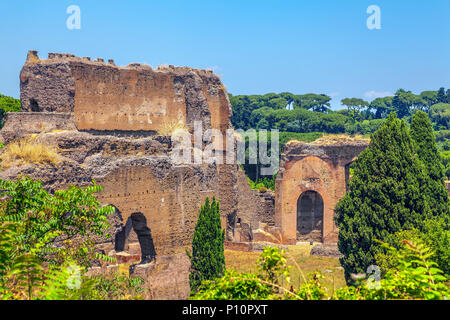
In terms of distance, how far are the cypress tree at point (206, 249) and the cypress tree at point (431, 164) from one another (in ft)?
25.3

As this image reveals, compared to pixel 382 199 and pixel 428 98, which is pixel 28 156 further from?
pixel 428 98

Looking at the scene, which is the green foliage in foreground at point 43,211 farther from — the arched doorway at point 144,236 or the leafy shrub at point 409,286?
the arched doorway at point 144,236

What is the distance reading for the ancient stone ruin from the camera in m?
15.5

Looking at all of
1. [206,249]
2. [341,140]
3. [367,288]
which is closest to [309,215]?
[341,140]

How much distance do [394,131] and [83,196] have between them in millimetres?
12930

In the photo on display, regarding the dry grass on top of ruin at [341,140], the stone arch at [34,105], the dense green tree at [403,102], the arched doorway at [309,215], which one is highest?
the dense green tree at [403,102]

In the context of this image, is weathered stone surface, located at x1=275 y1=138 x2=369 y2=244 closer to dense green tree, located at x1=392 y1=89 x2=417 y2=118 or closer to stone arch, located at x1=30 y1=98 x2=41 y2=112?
stone arch, located at x1=30 y1=98 x2=41 y2=112

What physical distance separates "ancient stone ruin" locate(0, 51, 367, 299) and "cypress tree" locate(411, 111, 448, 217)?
4.81m

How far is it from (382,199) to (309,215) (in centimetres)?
1040

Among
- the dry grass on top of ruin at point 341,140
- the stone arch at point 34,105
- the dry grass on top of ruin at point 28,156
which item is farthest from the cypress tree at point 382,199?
the stone arch at point 34,105

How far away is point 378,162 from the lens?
19203mm

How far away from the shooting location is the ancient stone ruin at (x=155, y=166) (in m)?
15.5

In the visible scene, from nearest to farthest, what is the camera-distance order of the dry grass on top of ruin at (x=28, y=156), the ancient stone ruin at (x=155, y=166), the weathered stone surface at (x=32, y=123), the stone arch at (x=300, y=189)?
the dry grass on top of ruin at (x=28, y=156) → the ancient stone ruin at (x=155, y=166) → the weathered stone surface at (x=32, y=123) → the stone arch at (x=300, y=189)

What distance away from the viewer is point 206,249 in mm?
16062
